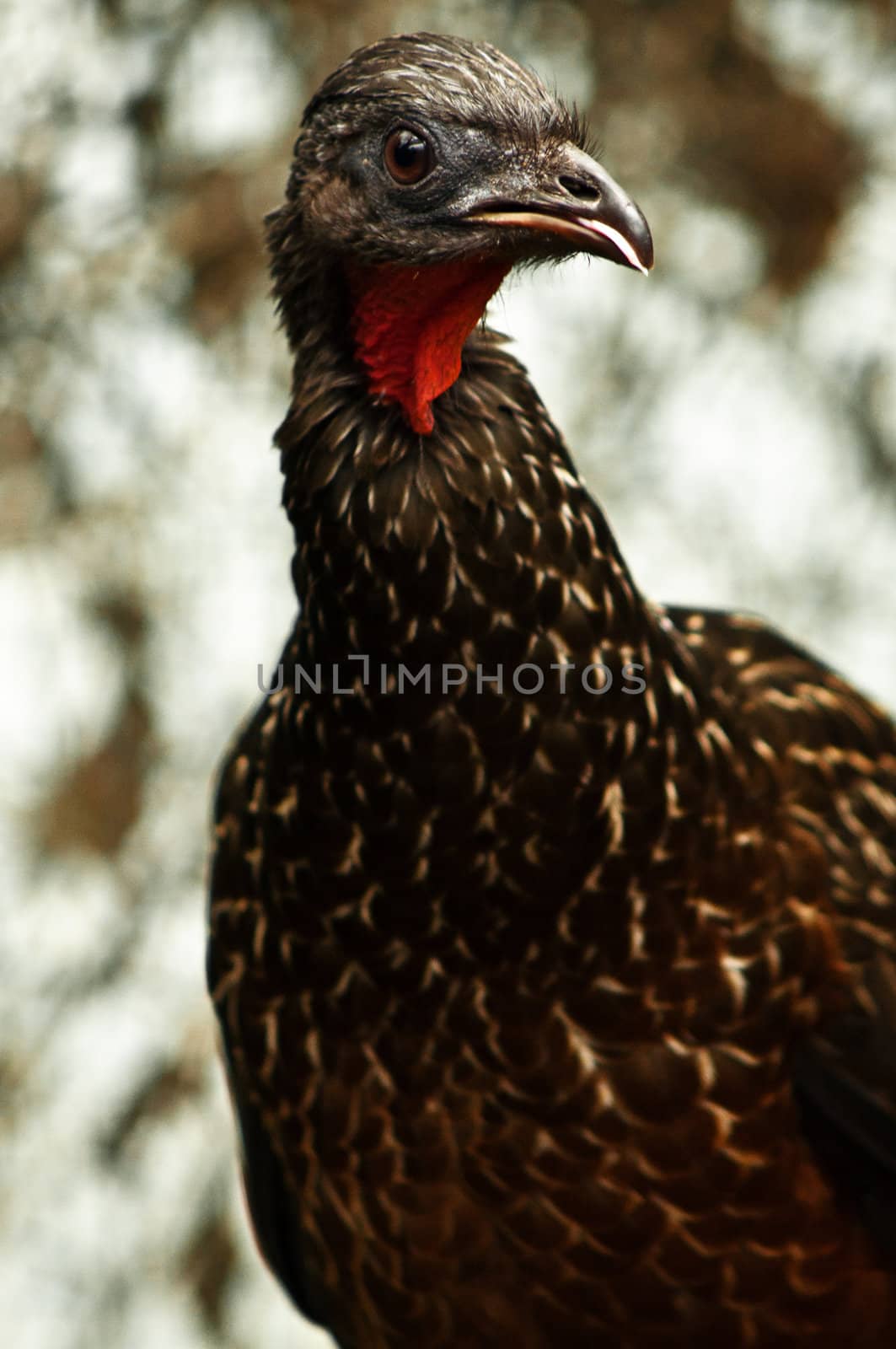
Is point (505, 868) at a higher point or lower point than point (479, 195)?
lower

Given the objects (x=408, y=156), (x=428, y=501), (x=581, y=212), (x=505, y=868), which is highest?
(x=408, y=156)

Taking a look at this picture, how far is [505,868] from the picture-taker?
2.17m

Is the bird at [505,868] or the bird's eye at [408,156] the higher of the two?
the bird's eye at [408,156]

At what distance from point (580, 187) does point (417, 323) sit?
26 centimetres

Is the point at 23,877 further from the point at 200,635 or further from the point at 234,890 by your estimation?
the point at 234,890

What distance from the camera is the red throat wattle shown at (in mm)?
2008

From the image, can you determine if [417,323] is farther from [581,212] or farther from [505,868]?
[505,868]

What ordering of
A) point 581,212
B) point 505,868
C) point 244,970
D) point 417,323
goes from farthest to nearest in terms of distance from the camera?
point 244,970 → point 505,868 → point 417,323 → point 581,212

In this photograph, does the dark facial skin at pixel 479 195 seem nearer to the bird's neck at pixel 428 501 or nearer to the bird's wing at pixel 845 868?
the bird's neck at pixel 428 501

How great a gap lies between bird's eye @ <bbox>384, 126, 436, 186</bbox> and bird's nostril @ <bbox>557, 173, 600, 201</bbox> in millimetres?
163

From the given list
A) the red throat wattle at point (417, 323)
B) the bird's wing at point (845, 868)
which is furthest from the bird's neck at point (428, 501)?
the bird's wing at point (845, 868)

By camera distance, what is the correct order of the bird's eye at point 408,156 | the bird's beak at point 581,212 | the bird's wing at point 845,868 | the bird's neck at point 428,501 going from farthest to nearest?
the bird's wing at point 845,868, the bird's neck at point 428,501, the bird's eye at point 408,156, the bird's beak at point 581,212

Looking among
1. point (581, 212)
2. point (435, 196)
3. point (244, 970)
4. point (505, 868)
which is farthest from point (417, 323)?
point (244, 970)

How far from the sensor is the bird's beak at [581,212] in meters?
1.84
